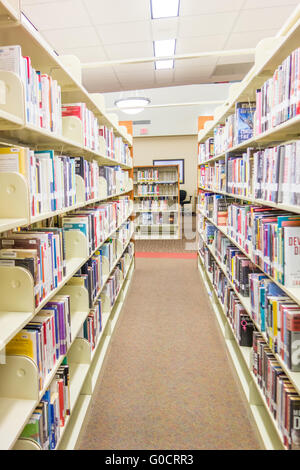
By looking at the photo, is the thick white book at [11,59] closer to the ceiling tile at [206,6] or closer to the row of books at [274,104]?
the row of books at [274,104]

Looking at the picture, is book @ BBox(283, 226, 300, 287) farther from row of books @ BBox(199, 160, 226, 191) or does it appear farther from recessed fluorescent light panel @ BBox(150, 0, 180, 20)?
recessed fluorescent light panel @ BBox(150, 0, 180, 20)

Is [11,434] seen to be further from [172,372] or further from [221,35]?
[221,35]

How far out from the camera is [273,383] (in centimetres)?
171

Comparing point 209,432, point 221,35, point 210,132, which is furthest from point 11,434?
point 221,35

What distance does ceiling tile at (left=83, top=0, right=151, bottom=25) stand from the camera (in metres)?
3.66

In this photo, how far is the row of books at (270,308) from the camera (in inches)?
58.3

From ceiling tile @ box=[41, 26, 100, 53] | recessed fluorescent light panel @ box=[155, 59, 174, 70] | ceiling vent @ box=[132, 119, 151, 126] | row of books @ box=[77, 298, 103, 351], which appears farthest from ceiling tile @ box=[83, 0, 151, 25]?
ceiling vent @ box=[132, 119, 151, 126]

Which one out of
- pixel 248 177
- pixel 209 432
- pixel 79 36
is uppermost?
pixel 79 36

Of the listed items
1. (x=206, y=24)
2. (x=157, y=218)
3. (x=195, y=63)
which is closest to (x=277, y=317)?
(x=206, y=24)

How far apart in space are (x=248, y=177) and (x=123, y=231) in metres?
2.35

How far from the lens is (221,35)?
456 centimetres

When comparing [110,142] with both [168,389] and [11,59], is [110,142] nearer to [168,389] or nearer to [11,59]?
[11,59]

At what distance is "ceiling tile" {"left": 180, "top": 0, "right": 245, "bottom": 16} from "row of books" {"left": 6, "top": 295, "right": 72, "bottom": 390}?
3.72m

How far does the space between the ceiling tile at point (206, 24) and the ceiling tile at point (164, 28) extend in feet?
0.26
